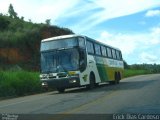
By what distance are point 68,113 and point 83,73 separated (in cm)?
1332

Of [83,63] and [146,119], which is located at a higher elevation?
[83,63]

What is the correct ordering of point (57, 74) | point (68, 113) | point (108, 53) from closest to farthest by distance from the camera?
1. point (68, 113)
2. point (57, 74)
3. point (108, 53)

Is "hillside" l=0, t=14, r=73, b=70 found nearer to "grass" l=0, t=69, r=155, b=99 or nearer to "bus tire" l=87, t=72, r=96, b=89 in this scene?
"grass" l=0, t=69, r=155, b=99

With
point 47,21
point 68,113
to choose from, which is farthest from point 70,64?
point 47,21

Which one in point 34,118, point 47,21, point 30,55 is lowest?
point 34,118

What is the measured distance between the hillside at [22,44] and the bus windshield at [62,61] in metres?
28.2

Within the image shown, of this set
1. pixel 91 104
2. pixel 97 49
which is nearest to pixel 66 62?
pixel 97 49

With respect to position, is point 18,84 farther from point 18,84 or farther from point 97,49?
point 97,49

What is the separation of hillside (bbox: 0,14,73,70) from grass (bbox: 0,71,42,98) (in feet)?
74.0

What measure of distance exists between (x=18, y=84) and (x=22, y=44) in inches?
1201

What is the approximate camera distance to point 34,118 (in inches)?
517

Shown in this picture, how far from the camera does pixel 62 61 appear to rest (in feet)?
93.5

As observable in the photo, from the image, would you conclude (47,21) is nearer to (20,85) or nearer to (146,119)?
(20,85)

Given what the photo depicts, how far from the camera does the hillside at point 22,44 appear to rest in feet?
196
